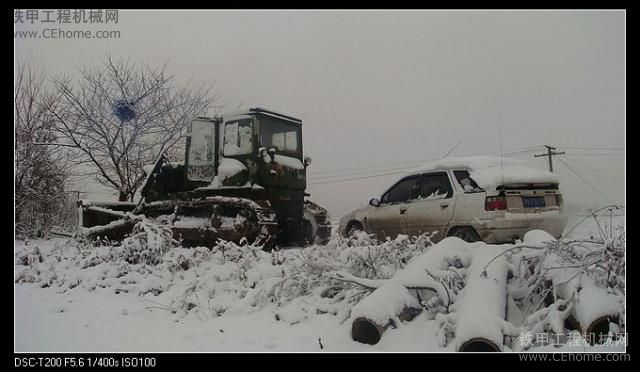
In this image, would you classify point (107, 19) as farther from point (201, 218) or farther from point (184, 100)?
point (201, 218)

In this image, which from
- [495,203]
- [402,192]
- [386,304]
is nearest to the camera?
[386,304]

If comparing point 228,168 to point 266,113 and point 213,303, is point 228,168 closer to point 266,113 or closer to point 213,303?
point 266,113

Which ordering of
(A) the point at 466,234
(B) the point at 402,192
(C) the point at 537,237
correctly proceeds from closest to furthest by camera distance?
(C) the point at 537,237 < (A) the point at 466,234 < (B) the point at 402,192

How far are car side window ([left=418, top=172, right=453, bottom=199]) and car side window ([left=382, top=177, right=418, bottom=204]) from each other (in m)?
0.07

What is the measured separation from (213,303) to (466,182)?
2750 mm

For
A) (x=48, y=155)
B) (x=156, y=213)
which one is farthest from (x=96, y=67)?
(x=156, y=213)

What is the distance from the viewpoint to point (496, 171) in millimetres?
4285

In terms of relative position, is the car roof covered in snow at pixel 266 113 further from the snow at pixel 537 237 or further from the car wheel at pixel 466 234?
the snow at pixel 537 237

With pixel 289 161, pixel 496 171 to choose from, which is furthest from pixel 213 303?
pixel 496 171

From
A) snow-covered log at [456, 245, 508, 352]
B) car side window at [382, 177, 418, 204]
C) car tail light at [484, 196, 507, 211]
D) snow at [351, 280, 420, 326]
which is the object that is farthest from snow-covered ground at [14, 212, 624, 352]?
car tail light at [484, 196, 507, 211]

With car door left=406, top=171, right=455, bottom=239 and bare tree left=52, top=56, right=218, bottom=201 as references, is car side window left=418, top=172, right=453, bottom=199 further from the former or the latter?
bare tree left=52, top=56, right=218, bottom=201

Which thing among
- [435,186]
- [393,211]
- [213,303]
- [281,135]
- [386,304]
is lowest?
[213,303]

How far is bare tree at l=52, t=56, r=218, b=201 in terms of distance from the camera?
519 cm
